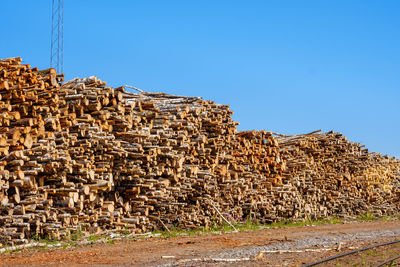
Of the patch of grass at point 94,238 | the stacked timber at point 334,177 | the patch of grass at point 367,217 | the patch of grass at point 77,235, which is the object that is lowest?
the patch of grass at point 367,217

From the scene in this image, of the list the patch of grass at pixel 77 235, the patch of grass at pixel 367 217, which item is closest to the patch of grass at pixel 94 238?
the patch of grass at pixel 77 235

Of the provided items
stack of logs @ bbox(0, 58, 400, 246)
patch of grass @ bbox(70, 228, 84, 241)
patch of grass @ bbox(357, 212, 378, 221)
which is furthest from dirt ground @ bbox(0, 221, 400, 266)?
patch of grass @ bbox(357, 212, 378, 221)

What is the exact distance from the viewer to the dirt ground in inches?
360

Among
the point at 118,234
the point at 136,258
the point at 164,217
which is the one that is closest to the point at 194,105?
the point at 164,217

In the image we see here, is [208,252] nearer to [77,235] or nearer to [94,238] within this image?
[94,238]

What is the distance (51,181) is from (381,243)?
840 centimetres

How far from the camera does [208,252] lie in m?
10.6

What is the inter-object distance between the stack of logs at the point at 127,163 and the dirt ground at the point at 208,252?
44.6 inches

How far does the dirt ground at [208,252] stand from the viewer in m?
9.16

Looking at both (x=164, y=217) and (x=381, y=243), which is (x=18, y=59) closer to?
(x=164, y=217)

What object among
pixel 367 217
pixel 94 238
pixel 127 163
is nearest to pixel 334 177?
pixel 367 217

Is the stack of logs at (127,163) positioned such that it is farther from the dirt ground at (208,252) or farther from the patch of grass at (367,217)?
the patch of grass at (367,217)

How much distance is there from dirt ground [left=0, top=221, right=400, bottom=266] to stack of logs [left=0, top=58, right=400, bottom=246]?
1.13 metres

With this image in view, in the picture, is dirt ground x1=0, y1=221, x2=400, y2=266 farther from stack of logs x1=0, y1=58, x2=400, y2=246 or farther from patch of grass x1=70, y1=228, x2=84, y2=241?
stack of logs x1=0, y1=58, x2=400, y2=246
